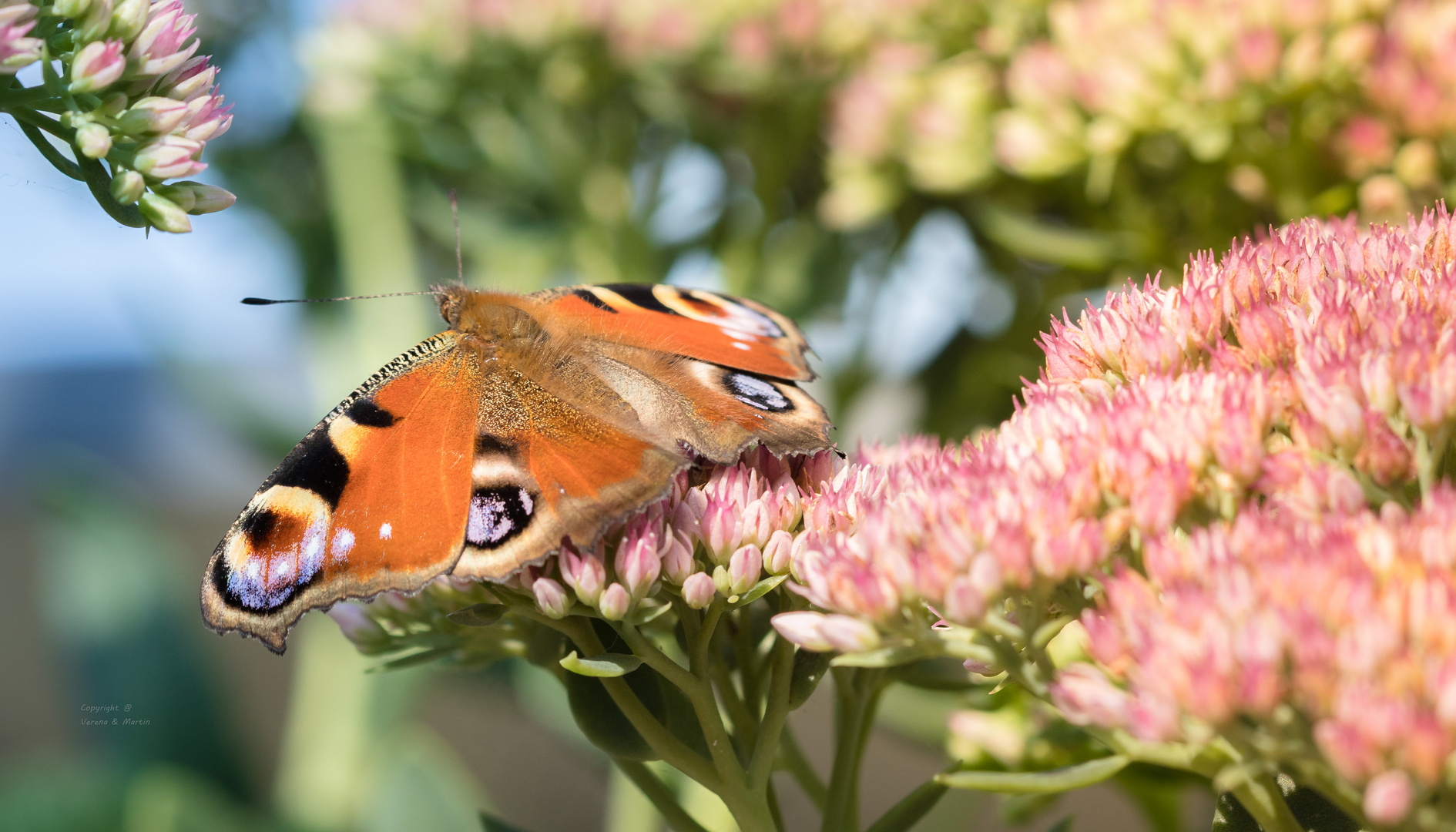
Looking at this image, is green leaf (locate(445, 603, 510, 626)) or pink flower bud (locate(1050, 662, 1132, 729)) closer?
pink flower bud (locate(1050, 662, 1132, 729))

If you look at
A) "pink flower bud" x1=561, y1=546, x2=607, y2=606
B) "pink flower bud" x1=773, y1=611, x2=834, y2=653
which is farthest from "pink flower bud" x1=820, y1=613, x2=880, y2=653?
"pink flower bud" x1=561, y1=546, x2=607, y2=606

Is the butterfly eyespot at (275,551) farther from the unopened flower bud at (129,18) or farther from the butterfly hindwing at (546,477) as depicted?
the unopened flower bud at (129,18)

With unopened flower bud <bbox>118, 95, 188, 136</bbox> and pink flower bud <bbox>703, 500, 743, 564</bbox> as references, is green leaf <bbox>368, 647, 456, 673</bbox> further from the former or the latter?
unopened flower bud <bbox>118, 95, 188, 136</bbox>

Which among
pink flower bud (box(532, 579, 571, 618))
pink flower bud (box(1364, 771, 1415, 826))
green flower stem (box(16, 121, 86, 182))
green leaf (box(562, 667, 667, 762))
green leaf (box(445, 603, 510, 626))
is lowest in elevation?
→ green flower stem (box(16, 121, 86, 182))

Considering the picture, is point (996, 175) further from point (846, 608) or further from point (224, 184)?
point (224, 184)

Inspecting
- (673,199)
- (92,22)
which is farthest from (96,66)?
(673,199)

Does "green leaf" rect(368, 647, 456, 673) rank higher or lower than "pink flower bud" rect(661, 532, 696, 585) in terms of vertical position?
lower
